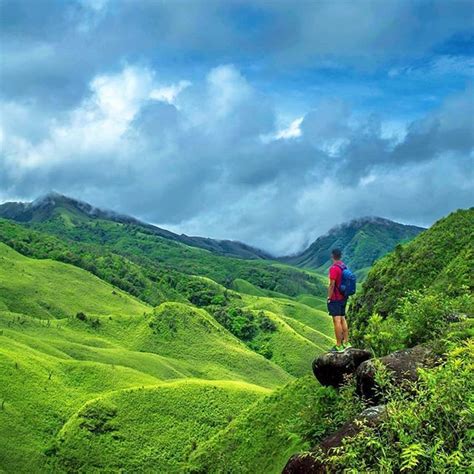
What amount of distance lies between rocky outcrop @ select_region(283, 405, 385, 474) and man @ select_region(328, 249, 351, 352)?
280 inches

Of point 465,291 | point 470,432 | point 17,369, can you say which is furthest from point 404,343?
point 17,369

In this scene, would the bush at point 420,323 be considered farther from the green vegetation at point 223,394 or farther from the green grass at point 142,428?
the green grass at point 142,428

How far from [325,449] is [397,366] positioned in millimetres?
4266

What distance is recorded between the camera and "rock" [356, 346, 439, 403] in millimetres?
19109

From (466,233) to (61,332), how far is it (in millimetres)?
119688

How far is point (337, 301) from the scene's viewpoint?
25.2 meters

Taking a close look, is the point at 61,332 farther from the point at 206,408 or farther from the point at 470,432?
the point at 470,432

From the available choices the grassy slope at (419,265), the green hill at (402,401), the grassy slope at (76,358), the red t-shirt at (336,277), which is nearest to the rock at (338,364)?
the green hill at (402,401)

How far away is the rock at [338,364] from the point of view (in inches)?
896

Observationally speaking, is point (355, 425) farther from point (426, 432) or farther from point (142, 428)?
point (142, 428)

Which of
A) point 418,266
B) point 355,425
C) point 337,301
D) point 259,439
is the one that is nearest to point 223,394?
point 259,439

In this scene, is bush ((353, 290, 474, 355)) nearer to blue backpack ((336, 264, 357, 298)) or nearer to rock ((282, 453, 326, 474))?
blue backpack ((336, 264, 357, 298))

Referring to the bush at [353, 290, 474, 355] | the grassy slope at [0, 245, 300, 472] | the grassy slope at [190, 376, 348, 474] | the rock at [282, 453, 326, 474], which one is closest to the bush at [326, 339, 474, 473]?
the rock at [282, 453, 326, 474]

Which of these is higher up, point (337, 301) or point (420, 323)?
point (337, 301)
